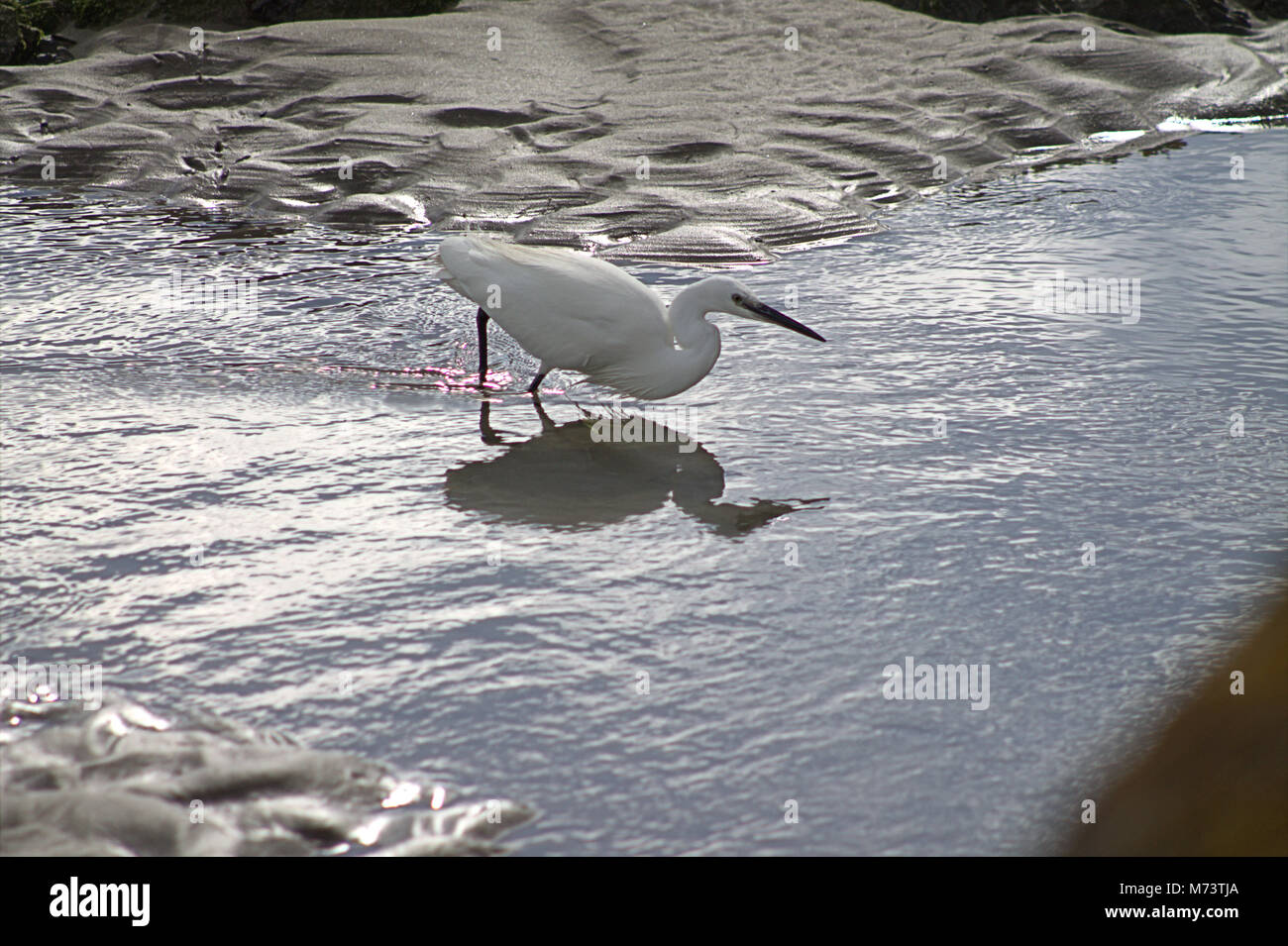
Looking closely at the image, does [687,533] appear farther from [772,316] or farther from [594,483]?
[772,316]

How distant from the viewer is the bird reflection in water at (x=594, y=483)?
12.1 ft

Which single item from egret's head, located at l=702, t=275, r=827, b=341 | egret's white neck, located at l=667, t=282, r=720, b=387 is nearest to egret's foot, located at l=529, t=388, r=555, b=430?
egret's white neck, located at l=667, t=282, r=720, b=387

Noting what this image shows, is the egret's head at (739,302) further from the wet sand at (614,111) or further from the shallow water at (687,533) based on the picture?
the wet sand at (614,111)

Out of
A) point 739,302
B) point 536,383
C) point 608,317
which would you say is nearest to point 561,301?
point 608,317

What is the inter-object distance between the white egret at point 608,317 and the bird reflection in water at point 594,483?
0.23m

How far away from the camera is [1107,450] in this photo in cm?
403

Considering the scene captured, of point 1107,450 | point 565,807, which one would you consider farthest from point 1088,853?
point 1107,450

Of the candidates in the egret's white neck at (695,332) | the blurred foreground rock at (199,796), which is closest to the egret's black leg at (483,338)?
the egret's white neck at (695,332)

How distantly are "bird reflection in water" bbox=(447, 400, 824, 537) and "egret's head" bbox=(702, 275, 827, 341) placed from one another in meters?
0.48

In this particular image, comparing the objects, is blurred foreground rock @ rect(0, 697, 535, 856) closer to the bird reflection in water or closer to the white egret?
the bird reflection in water

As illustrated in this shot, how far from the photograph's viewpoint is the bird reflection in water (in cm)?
367

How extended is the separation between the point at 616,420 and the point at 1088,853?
3.83 m
